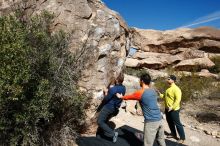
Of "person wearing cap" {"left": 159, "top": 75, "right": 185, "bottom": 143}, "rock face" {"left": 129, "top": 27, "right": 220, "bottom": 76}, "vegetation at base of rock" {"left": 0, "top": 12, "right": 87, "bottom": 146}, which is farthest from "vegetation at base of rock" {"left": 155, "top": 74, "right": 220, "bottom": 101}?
"vegetation at base of rock" {"left": 0, "top": 12, "right": 87, "bottom": 146}

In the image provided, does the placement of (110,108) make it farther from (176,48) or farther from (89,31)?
(176,48)

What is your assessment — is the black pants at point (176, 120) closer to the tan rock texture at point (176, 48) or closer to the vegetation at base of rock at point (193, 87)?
the vegetation at base of rock at point (193, 87)

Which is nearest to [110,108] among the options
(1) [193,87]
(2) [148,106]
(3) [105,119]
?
(3) [105,119]

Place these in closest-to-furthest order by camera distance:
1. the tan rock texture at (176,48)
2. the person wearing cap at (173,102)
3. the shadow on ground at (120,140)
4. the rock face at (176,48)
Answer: the shadow on ground at (120,140) < the person wearing cap at (173,102) < the rock face at (176,48) < the tan rock texture at (176,48)

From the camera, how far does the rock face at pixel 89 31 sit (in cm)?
820

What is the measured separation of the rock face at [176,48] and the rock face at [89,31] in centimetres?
1836

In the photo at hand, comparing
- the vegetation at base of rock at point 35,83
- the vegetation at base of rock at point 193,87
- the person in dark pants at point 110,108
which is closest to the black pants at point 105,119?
the person in dark pants at point 110,108

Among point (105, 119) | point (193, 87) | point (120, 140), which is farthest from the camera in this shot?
point (193, 87)

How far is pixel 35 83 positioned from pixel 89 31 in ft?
8.37

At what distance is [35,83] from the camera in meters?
6.56

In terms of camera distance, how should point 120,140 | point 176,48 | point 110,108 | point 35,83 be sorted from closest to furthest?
point 35,83 → point 110,108 → point 120,140 → point 176,48

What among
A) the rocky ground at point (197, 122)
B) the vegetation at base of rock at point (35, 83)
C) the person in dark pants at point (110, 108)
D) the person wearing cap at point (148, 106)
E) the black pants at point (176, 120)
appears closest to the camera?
the vegetation at base of rock at point (35, 83)

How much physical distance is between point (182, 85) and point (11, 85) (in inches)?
557

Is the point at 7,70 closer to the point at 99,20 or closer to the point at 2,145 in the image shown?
the point at 2,145
